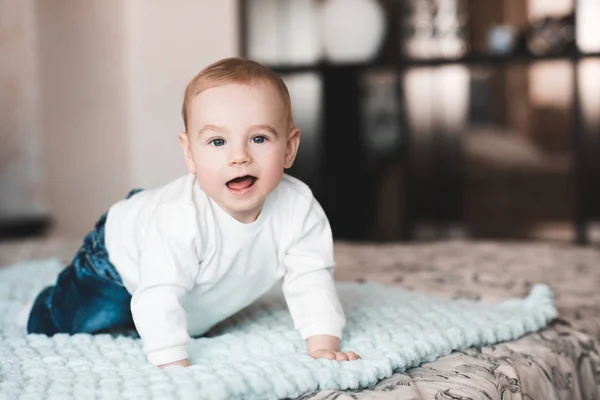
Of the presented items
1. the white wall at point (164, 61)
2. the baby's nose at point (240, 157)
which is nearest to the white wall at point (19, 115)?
the white wall at point (164, 61)

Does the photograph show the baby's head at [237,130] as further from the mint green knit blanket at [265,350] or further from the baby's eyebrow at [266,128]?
the mint green knit blanket at [265,350]

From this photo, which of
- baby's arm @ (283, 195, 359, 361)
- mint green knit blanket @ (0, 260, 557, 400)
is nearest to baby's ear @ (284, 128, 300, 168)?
baby's arm @ (283, 195, 359, 361)

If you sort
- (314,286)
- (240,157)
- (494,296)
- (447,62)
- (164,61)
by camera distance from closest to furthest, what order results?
(240,157), (314,286), (494,296), (447,62), (164,61)

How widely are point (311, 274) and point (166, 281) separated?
0.70 ft

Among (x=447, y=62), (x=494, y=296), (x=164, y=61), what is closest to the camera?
(x=494, y=296)

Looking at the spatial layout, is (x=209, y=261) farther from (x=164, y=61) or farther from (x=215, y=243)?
(x=164, y=61)

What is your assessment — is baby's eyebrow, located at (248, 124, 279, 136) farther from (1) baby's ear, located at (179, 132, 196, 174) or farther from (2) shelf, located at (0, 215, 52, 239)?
(2) shelf, located at (0, 215, 52, 239)

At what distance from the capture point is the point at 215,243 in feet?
3.47

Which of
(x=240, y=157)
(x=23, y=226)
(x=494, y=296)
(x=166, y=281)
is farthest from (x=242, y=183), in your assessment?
(x=23, y=226)

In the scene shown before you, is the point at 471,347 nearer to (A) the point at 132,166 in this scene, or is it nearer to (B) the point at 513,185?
(B) the point at 513,185

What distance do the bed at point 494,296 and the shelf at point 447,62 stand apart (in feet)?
4.41

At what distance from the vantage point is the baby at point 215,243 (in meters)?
0.98

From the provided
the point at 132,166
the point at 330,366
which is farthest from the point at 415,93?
the point at 330,366

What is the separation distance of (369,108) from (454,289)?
212 cm
